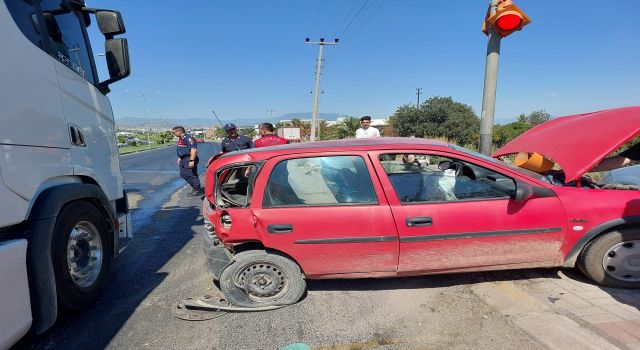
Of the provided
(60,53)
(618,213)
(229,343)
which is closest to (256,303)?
(229,343)

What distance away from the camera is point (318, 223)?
2943 mm

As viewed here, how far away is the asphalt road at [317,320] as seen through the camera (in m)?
2.61

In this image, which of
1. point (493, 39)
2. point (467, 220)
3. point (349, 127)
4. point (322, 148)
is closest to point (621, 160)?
point (493, 39)

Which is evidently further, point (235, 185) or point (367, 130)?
point (367, 130)

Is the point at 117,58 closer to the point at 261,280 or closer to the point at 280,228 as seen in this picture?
the point at 280,228

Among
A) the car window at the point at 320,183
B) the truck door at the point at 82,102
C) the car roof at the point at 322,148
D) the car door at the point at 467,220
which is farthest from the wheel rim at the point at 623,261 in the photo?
the truck door at the point at 82,102

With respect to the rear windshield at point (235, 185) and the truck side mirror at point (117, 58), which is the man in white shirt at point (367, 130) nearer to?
the rear windshield at point (235, 185)

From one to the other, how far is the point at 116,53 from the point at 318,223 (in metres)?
2.77

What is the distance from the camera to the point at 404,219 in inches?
115

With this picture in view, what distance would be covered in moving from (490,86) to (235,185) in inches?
135

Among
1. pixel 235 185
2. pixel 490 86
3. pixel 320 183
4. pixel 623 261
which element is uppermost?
pixel 490 86

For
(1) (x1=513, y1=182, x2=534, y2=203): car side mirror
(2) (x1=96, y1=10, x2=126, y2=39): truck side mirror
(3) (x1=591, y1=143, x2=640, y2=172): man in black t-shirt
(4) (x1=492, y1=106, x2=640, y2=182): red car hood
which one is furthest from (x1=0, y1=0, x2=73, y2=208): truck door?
(3) (x1=591, y1=143, x2=640, y2=172): man in black t-shirt

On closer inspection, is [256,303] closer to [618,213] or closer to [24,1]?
[24,1]

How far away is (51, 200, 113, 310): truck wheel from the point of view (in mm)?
2699
